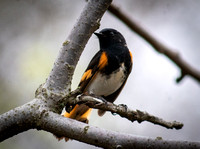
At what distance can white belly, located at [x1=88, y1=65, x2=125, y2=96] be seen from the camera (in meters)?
3.64

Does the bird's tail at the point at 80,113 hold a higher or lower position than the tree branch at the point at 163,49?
higher

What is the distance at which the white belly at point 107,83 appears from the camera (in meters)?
3.64

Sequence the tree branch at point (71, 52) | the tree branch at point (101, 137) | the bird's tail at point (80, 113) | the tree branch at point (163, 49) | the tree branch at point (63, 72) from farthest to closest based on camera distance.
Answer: the bird's tail at point (80, 113), the tree branch at point (71, 52), the tree branch at point (63, 72), the tree branch at point (101, 137), the tree branch at point (163, 49)

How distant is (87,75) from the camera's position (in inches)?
142

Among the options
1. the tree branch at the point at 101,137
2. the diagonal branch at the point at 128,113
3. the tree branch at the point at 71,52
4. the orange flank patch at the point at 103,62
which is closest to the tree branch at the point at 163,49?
the tree branch at the point at 101,137

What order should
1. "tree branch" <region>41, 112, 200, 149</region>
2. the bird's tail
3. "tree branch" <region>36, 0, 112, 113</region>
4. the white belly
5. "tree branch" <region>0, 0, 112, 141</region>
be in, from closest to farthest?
1. "tree branch" <region>41, 112, 200, 149</region>
2. "tree branch" <region>0, 0, 112, 141</region>
3. "tree branch" <region>36, 0, 112, 113</region>
4. the bird's tail
5. the white belly

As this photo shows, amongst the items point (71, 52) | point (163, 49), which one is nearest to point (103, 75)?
point (71, 52)

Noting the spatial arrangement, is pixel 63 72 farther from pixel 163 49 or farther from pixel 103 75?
pixel 103 75

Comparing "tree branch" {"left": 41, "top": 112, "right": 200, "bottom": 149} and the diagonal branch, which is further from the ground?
the diagonal branch

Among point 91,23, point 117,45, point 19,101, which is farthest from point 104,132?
point 19,101

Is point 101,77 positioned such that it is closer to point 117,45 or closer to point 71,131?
point 117,45

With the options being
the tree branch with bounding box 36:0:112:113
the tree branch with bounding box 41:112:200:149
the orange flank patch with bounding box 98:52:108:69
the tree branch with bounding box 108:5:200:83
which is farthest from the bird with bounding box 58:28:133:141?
the tree branch with bounding box 108:5:200:83

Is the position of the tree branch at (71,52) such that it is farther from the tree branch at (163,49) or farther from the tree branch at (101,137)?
the tree branch at (163,49)

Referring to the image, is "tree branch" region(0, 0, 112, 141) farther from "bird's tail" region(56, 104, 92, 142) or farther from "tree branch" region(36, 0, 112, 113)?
"bird's tail" region(56, 104, 92, 142)
